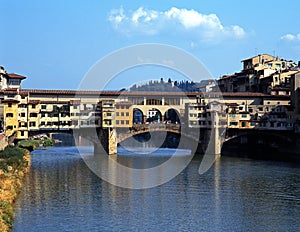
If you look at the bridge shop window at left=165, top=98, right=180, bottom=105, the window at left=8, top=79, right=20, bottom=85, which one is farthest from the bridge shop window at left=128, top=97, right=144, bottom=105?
the window at left=8, top=79, right=20, bottom=85

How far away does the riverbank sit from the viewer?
2259 centimetres

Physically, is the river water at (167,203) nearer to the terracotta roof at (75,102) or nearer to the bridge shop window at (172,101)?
the terracotta roof at (75,102)

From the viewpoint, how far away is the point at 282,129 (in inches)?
→ 2271

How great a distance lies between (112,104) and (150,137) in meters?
33.5

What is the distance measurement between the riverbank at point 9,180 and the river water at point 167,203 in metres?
0.49

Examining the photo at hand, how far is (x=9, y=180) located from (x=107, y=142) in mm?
25220

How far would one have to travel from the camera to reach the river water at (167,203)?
23.7 m

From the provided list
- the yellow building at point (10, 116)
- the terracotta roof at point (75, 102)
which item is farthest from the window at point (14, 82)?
the yellow building at point (10, 116)

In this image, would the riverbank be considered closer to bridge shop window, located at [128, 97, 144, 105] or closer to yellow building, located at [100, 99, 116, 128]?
yellow building, located at [100, 99, 116, 128]

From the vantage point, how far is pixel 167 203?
93.9 ft

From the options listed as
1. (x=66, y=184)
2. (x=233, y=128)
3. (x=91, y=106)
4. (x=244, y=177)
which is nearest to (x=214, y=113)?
(x=233, y=128)

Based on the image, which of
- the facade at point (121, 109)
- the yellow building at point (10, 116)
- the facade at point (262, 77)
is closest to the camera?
the yellow building at point (10, 116)

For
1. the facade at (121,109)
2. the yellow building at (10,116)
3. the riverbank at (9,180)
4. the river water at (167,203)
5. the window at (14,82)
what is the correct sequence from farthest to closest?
the window at (14,82) < the facade at (121,109) < the yellow building at (10,116) < the river water at (167,203) < the riverbank at (9,180)

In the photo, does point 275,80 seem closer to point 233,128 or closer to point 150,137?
point 233,128
